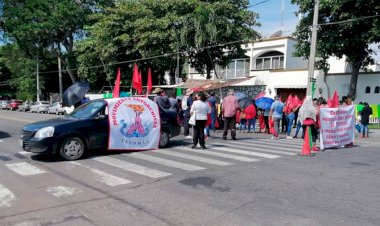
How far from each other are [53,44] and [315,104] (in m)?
36.4

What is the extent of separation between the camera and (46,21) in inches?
1506

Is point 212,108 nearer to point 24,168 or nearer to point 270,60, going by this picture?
point 24,168

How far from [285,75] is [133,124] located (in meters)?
21.6

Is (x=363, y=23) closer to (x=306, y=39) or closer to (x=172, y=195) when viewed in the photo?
(x=306, y=39)

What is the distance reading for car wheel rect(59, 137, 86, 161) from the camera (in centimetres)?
902

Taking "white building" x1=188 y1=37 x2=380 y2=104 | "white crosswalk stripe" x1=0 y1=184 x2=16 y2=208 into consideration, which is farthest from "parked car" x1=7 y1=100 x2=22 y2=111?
"white crosswalk stripe" x1=0 y1=184 x2=16 y2=208

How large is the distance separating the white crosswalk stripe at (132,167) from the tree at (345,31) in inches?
638

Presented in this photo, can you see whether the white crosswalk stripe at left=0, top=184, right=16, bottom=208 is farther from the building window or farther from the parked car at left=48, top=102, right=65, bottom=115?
the building window

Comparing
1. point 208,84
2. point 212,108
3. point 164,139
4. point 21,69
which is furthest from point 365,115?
point 21,69

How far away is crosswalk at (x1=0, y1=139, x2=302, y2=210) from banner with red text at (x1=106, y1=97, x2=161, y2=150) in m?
0.35

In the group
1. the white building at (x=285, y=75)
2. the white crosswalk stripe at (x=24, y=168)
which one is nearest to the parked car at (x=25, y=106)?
the white building at (x=285, y=75)

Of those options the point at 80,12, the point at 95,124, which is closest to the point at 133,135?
the point at 95,124

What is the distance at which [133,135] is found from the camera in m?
10.2

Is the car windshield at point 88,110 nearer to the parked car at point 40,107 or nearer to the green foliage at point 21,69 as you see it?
the parked car at point 40,107
